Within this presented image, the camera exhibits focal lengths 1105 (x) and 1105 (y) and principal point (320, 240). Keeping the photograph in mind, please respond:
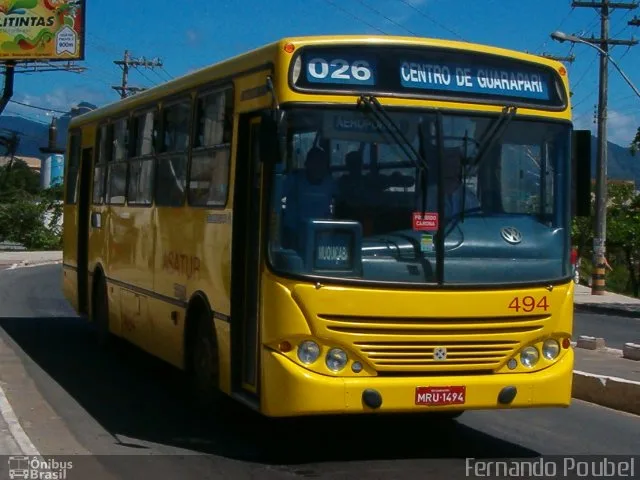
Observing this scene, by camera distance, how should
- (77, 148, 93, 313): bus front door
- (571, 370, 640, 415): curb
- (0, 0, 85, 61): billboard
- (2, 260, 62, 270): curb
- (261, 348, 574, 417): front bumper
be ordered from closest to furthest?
(261, 348, 574, 417): front bumper, (571, 370, 640, 415): curb, (77, 148, 93, 313): bus front door, (2, 260, 62, 270): curb, (0, 0, 85, 61): billboard

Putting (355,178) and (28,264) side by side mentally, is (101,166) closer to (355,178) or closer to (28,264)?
(355,178)

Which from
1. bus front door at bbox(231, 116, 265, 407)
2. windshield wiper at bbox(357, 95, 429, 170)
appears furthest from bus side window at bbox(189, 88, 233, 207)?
windshield wiper at bbox(357, 95, 429, 170)

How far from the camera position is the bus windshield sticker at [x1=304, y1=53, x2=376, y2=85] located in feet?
27.0

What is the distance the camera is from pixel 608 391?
1126 centimetres

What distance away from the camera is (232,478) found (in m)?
7.89

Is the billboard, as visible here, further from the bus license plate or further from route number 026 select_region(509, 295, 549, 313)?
the bus license plate

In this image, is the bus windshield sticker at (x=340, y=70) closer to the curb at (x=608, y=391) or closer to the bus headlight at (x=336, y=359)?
the bus headlight at (x=336, y=359)

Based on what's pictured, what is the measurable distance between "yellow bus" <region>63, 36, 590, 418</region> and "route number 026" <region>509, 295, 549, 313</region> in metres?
0.02

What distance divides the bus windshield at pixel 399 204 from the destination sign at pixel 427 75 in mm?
202

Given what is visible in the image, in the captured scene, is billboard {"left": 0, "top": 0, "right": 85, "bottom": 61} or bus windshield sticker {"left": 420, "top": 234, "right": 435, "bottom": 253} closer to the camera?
bus windshield sticker {"left": 420, "top": 234, "right": 435, "bottom": 253}

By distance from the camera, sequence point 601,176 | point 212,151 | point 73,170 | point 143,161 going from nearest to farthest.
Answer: point 212,151
point 143,161
point 73,170
point 601,176

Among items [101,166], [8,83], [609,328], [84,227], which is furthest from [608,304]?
[8,83]

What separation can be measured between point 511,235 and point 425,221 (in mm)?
759

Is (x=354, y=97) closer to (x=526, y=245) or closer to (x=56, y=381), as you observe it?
(x=526, y=245)
